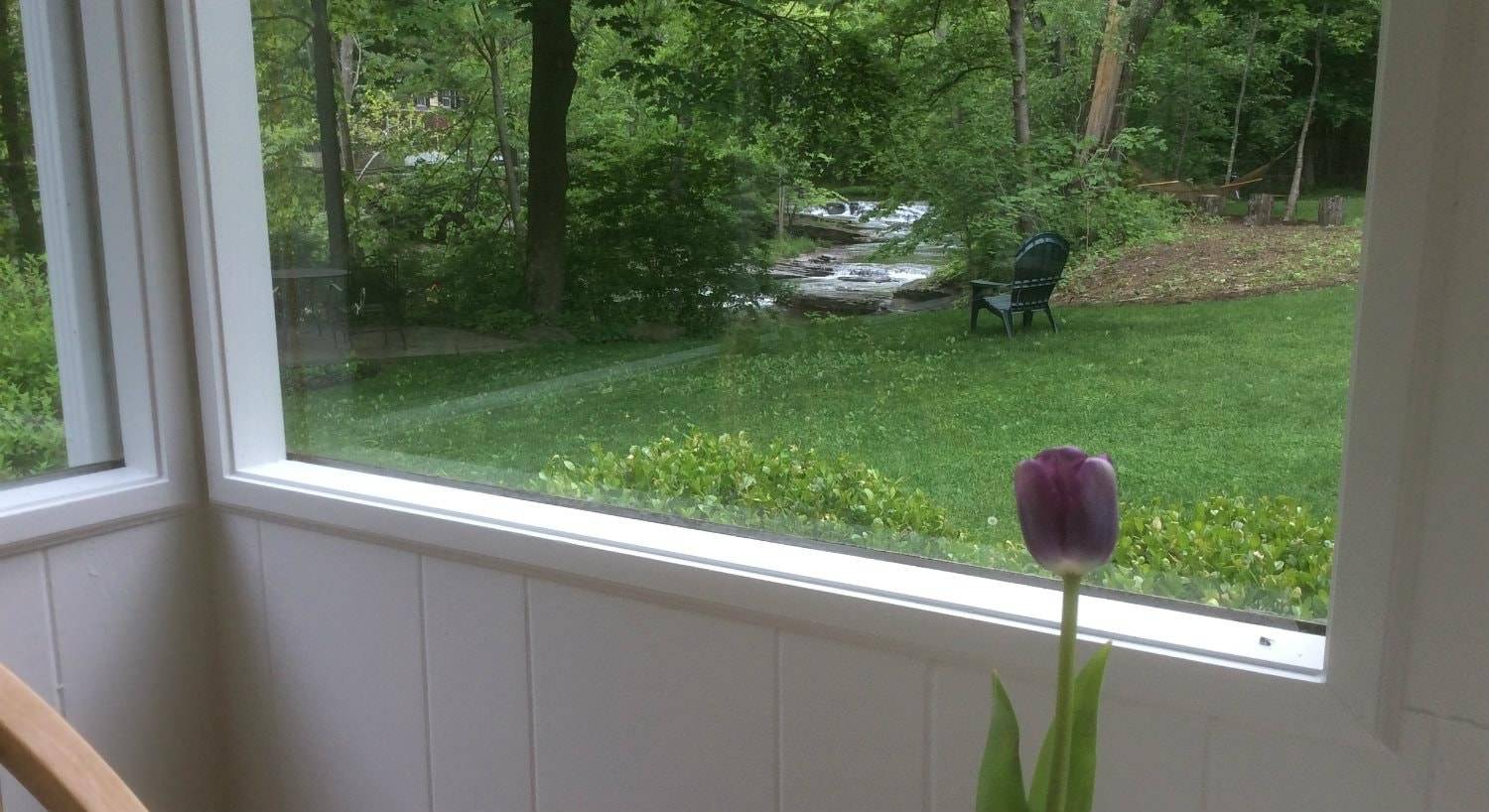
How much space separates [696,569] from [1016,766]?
0.50m

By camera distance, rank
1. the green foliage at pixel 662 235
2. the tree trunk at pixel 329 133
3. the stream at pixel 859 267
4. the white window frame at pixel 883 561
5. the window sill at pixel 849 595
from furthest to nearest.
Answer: the tree trunk at pixel 329 133, the green foliage at pixel 662 235, the stream at pixel 859 267, the window sill at pixel 849 595, the white window frame at pixel 883 561

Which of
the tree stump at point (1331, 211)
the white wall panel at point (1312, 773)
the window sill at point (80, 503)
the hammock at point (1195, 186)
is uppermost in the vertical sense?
the hammock at point (1195, 186)

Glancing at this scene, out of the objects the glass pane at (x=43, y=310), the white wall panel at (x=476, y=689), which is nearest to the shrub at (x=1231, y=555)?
the white wall panel at (x=476, y=689)

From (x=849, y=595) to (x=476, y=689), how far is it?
0.56m

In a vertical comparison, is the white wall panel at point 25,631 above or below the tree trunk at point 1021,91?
below

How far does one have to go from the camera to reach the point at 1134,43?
3.24 ft

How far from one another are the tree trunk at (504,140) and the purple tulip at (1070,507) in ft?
3.08

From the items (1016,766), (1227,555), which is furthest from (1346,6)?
(1016,766)

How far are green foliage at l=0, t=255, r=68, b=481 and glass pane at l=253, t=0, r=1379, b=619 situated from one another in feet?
0.99

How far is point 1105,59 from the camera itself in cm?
99

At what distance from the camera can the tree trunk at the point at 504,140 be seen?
1409 millimetres

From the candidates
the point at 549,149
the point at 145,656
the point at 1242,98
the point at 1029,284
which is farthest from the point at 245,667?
the point at 1242,98

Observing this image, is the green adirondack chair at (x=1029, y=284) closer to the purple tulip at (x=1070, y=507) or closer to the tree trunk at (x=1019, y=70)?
the tree trunk at (x=1019, y=70)

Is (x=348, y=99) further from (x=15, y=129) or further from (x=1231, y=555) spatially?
(x=1231, y=555)
